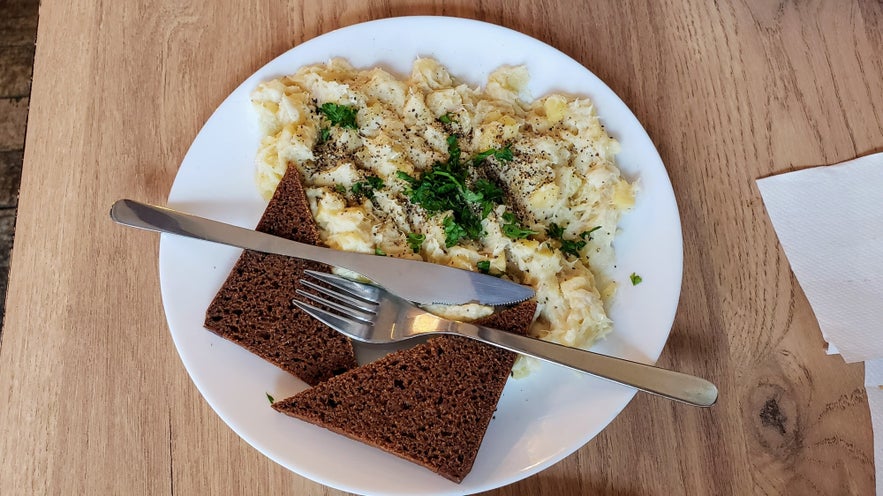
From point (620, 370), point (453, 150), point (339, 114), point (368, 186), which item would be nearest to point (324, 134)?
point (339, 114)

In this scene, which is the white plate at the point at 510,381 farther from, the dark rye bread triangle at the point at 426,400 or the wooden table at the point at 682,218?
the wooden table at the point at 682,218

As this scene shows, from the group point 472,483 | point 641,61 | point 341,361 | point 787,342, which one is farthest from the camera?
point 641,61

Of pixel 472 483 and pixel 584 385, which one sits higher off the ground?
Result: pixel 584 385

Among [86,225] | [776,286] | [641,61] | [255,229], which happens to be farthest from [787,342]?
[86,225]

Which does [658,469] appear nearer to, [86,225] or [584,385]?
[584,385]

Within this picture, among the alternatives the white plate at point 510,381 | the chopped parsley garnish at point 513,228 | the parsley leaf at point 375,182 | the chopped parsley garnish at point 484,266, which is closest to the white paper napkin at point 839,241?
the white plate at point 510,381

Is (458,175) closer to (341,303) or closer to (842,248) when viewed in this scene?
(341,303)
